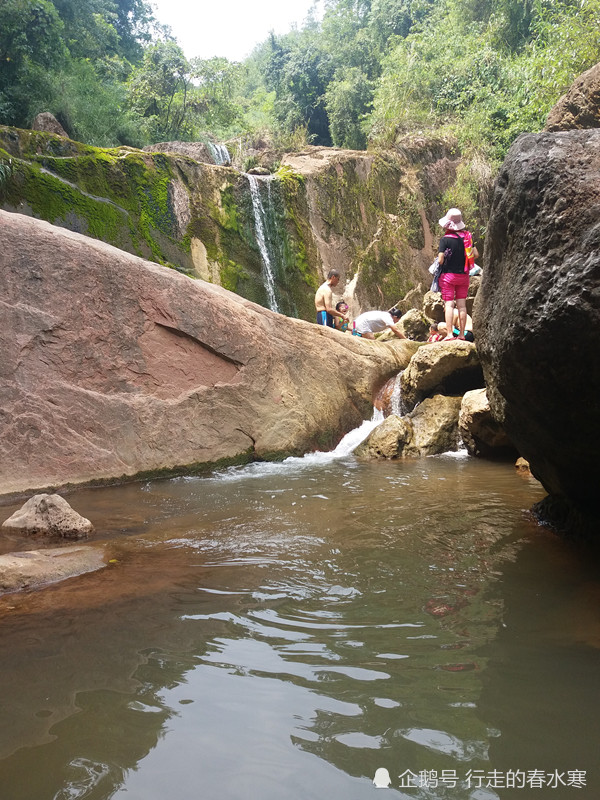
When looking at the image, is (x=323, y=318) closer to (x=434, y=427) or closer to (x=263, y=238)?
(x=434, y=427)

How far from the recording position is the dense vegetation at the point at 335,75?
16734 mm

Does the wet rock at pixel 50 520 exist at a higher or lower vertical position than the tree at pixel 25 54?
lower

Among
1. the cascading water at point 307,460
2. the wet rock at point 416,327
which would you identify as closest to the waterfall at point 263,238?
the wet rock at point 416,327

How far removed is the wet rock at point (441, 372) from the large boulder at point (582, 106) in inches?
158

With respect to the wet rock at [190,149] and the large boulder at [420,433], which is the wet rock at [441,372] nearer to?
the large boulder at [420,433]

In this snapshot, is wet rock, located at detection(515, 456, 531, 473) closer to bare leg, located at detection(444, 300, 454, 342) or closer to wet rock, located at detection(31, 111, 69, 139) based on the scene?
bare leg, located at detection(444, 300, 454, 342)

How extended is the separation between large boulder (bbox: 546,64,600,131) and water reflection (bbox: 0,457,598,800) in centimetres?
793

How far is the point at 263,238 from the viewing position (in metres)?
15.6

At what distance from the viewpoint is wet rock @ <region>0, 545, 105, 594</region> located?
340 cm

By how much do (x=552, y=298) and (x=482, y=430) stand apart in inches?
198

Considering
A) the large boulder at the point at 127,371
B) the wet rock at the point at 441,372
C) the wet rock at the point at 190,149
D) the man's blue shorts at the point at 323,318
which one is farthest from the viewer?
the wet rock at the point at 190,149

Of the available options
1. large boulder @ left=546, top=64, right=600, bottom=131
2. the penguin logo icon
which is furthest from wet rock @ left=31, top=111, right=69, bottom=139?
the penguin logo icon

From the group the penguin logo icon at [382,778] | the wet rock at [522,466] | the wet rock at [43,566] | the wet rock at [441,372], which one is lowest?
the penguin logo icon at [382,778]

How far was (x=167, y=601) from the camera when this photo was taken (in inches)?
125
